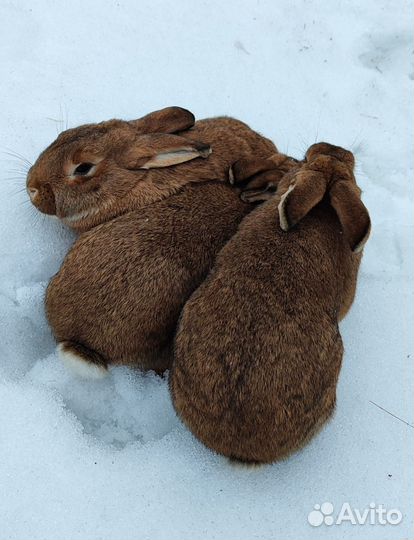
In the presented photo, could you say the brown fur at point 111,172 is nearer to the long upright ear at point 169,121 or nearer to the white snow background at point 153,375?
the long upright ear at point 169,121

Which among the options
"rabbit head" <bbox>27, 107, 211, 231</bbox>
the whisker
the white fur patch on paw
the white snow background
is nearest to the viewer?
the white snow background

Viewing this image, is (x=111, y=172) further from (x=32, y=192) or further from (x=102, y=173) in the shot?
(x=32, y=192)

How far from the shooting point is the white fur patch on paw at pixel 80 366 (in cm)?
349

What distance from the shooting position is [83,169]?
13.1 feet

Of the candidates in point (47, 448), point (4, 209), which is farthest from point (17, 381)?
point (4, 209)

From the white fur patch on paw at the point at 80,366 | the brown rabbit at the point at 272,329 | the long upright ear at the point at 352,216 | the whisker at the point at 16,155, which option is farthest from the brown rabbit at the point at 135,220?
the long upright ear at the point at 352,216

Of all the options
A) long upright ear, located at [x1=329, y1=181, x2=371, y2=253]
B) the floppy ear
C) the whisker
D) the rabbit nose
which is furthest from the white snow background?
long upright ear, located at [x1=329, y1=181, x2=371, y2=253]

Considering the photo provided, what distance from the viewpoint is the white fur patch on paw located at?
11.5 feet

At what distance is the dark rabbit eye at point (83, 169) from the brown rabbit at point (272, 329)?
3.35ft

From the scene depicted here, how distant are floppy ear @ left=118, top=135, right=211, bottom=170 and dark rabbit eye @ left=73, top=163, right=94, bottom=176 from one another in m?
0.18

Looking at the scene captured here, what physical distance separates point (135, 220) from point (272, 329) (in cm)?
104

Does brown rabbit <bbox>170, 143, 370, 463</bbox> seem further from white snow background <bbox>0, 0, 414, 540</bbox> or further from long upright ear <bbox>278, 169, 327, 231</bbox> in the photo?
white snow background <bbox>0, 0, 414, 540</bbox>

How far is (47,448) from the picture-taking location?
3.42 m

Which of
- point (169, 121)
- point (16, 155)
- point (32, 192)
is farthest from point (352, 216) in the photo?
point (16, 155)
